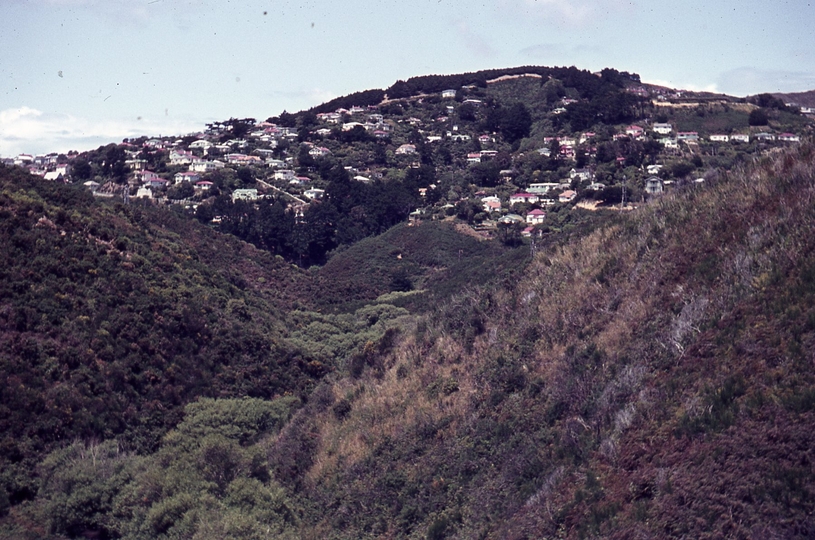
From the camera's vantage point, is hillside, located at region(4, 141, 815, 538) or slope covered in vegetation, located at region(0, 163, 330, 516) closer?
hillside, located at region(4, 141, 815, 538)

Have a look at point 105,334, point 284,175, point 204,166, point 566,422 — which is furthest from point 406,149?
point 566,422

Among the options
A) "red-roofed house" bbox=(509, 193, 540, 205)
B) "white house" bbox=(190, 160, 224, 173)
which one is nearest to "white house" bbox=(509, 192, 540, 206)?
"red-roofed house" bbox=(509, 193, 540, 205)

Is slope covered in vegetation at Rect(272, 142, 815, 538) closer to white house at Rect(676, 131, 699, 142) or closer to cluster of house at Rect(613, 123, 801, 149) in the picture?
cluster of house at Rect(613, 123, 801, 149)

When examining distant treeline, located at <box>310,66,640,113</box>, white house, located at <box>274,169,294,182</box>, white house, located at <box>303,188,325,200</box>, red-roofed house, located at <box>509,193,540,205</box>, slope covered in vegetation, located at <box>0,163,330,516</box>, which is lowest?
slope covered in vegetation, located at <box>0,163,330,516</box>

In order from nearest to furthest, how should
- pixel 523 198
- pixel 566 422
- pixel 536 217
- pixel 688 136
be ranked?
1. pixel 566 422
2. pixel 536 217
3. pixel 523 198
4. pixel 688 136

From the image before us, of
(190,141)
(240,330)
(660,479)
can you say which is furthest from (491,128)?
(660,479)

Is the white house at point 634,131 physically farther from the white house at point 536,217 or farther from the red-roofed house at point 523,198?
the white house at point 536,217

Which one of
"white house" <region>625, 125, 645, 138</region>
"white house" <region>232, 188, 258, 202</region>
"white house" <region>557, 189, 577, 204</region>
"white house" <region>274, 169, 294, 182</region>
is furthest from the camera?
"white house" <region>274, 169, 294, 182</region>

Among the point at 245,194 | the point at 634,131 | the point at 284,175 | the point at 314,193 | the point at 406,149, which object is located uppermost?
the point at 406,149

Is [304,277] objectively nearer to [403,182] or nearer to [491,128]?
[403,182]

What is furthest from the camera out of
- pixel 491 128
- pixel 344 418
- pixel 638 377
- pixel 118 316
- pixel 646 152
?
pixel 491 128

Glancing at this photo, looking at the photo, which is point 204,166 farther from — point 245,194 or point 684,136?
point 684,136
